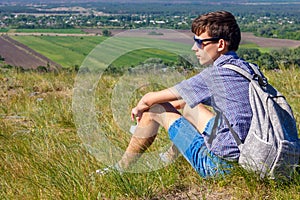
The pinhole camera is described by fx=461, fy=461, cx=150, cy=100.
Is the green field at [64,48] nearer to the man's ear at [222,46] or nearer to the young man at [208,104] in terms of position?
the young man at [208,104]

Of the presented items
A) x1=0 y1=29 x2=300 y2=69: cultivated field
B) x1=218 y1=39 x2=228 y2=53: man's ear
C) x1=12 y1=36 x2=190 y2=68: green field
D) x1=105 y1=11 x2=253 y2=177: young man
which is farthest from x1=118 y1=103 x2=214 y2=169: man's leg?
x1=12 y1=36 x2=190 y2=68: green field

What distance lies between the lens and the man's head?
8.84 ft

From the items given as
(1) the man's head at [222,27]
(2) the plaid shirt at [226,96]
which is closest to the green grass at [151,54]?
(1) the man's head at [222,27]

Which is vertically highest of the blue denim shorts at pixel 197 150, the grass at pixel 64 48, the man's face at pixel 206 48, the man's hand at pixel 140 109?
the man's face at pixel 206 48

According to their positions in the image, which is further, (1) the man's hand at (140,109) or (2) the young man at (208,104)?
(1) the man's hand at (140,109)

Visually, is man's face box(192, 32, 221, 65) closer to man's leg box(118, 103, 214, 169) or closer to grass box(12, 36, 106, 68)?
man's leg box(118, 103, 214, 169)

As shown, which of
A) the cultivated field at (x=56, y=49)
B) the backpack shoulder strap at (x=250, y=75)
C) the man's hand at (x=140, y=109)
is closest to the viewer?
the backpack shoulder strap at (x=250, y=75)

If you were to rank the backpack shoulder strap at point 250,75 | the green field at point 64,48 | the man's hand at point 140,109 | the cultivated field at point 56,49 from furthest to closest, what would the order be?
the green field at point 64,48
the cultivated field at point 56,49
the man's hand at point 140,109
the backpack shoulder strap at point 250,75

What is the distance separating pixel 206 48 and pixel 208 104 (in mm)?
336

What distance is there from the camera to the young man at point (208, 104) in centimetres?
256

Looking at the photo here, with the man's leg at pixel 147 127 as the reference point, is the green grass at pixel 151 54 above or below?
above

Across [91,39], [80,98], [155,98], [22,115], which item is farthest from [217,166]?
[91,39]

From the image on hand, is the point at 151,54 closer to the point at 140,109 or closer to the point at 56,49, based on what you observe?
the point at 140,109

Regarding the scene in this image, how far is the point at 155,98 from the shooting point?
2.83 m
